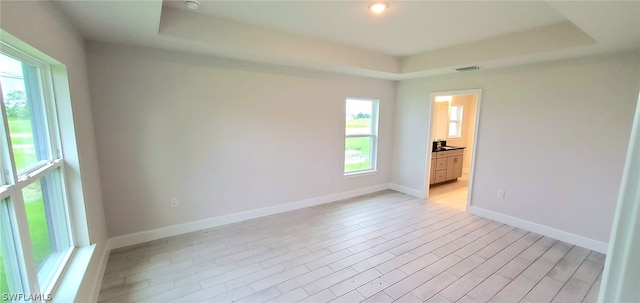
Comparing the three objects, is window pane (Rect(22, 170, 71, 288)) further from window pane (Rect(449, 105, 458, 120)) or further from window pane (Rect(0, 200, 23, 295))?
window pane (Rect(449, 105, 458, 120))

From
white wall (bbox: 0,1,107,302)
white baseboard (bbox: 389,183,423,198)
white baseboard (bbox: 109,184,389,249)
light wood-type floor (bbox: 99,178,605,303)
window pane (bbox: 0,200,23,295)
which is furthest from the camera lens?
white baseboard (bbox: 389,183,423,198)

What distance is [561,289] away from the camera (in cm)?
240

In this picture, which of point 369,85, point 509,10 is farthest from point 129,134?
point 509,10

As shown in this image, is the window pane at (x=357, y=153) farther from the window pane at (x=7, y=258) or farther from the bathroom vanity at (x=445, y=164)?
the window pane at (x=7, y=258)

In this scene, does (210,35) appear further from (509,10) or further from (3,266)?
(509,10)

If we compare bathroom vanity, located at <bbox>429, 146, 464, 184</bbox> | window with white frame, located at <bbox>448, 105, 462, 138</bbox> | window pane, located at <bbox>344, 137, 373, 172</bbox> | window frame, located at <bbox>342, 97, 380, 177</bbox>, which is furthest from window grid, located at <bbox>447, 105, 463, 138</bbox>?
window pane, located at <bbox>344, 137, 373, 172</bbox>

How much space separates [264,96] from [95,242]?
2424 mm

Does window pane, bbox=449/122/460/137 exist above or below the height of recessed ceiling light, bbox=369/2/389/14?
below

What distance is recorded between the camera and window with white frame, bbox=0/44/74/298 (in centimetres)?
135

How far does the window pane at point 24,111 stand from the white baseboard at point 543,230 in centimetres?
504

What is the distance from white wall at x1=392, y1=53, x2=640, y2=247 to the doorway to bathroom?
0.48 ft

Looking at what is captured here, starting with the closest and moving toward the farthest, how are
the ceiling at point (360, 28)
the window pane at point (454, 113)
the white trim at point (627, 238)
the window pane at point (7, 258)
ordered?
the white trim at point (627, 238)
the window pane at point (7, 258)
the ceiling at point (360, 28)
the window pane at point (454, 113)

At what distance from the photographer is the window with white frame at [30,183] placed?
4.43ft

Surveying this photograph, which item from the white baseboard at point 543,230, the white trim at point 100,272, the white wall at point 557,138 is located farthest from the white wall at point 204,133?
the white baseboard at point 543,230
